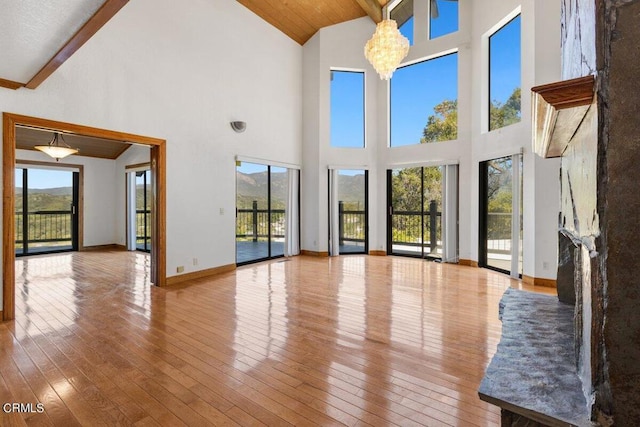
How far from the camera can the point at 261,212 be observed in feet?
22.6

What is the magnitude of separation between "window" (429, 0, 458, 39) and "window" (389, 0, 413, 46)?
0.44 metres

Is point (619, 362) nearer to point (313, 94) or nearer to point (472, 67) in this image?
point (472, 67)

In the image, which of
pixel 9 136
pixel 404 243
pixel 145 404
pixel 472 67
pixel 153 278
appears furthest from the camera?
pixel 404 243

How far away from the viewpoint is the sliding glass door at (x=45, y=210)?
24.3 feet

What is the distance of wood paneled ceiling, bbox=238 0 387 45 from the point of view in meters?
6.24

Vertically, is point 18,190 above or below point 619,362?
above

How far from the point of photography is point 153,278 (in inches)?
188

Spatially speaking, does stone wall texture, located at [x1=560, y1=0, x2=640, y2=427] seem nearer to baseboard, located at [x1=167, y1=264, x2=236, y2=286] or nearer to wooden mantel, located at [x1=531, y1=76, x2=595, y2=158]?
wooden mantel, located at [x1=531, y1=76, x2=595, y2=158]

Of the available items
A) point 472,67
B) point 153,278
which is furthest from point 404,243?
point 153,278

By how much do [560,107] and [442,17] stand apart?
6952 mm

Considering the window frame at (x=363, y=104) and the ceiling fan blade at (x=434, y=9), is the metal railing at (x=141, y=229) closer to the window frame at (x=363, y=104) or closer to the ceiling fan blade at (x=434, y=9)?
the window frame at (x=363, y=104)

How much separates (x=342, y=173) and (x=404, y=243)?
214cm

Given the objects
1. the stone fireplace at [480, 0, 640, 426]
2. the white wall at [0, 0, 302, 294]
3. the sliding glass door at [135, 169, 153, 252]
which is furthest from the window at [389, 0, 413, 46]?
the stone fireplace at [480, 0, 640, 426]

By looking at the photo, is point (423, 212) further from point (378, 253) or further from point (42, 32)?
point (42, 32)
